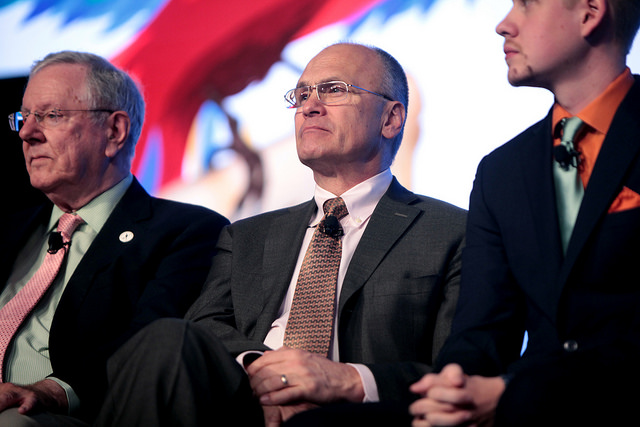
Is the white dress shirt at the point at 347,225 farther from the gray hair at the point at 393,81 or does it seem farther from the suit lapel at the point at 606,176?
the suit lapel at the point at 606,176

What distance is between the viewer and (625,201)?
1.51 meters

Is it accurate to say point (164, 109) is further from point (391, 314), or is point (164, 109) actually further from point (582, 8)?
point (582, 8)

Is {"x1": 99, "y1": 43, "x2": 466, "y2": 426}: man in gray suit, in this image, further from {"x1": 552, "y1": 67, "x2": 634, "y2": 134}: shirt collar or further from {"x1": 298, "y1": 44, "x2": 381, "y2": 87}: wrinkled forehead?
{"x1": 552, "y1": 67, "x2": 634, "y2": 134}: shirt collar

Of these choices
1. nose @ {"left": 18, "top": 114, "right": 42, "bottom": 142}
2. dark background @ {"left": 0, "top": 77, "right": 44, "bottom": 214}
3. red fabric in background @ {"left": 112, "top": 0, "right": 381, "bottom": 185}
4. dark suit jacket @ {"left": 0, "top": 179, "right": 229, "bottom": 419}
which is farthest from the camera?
dark background @ {"left": 0, "top": 77, "right": 44, "bottom": 214}

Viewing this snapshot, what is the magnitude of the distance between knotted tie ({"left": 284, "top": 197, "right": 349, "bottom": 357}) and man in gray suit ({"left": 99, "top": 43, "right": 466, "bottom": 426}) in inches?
1.1

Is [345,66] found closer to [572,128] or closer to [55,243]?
[572,128]

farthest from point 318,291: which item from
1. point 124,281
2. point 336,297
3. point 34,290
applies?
point 34,290

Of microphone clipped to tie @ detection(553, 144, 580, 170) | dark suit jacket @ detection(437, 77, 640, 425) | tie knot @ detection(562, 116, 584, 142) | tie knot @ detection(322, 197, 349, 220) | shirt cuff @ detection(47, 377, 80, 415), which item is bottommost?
shirt cuff @ detection(47, 377, 80, 415)

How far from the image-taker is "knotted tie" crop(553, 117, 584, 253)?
Answer: 1.58 metres

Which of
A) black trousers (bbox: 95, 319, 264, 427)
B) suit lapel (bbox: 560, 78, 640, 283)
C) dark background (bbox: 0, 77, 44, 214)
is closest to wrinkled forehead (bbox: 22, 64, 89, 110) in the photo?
dark background (bbox: 0, 77, 44, 214)

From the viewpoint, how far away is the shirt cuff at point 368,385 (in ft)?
5.71

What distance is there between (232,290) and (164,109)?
4.85ft

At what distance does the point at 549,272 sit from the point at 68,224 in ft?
5.62

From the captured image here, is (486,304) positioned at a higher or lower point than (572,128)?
lower
